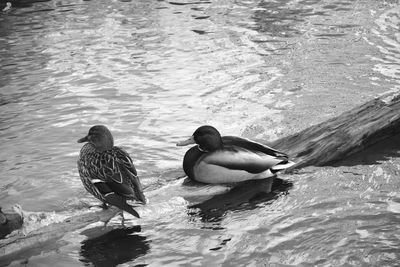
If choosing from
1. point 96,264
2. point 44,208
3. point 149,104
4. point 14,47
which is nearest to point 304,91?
point 149,104

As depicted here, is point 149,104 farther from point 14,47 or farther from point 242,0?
point 242,0

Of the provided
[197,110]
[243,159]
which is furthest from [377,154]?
[197,110]

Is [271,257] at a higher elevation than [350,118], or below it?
below

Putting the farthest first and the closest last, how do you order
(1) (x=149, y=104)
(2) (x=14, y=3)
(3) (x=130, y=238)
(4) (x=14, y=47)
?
(2) (x=14, y=3) → (4) (x=14, y=47) → (1) (x=149, y=104) → (3) (x=130, y=238)

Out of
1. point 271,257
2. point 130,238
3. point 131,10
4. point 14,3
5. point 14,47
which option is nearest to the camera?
point 271,257

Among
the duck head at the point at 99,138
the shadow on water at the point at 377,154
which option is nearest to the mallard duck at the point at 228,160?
the shadow on water at the point at 377,154

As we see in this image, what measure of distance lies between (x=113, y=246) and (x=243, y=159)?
6.53 feet

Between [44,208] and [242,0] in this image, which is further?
[242,0]

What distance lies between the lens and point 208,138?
343 inches

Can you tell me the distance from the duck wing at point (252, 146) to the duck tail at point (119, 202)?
1739 millimetres

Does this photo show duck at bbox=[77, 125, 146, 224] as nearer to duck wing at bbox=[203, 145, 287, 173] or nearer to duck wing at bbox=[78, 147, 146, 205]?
duck wing at bbox=[78, 147, 146, 205]

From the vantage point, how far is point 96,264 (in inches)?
277

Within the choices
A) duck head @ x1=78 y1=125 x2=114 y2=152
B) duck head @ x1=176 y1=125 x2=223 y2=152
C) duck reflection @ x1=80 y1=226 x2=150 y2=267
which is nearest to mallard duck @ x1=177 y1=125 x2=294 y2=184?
duck head @ x1=176 y1=125 x2=223 y2=152

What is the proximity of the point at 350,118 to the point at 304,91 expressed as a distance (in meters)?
3.69
